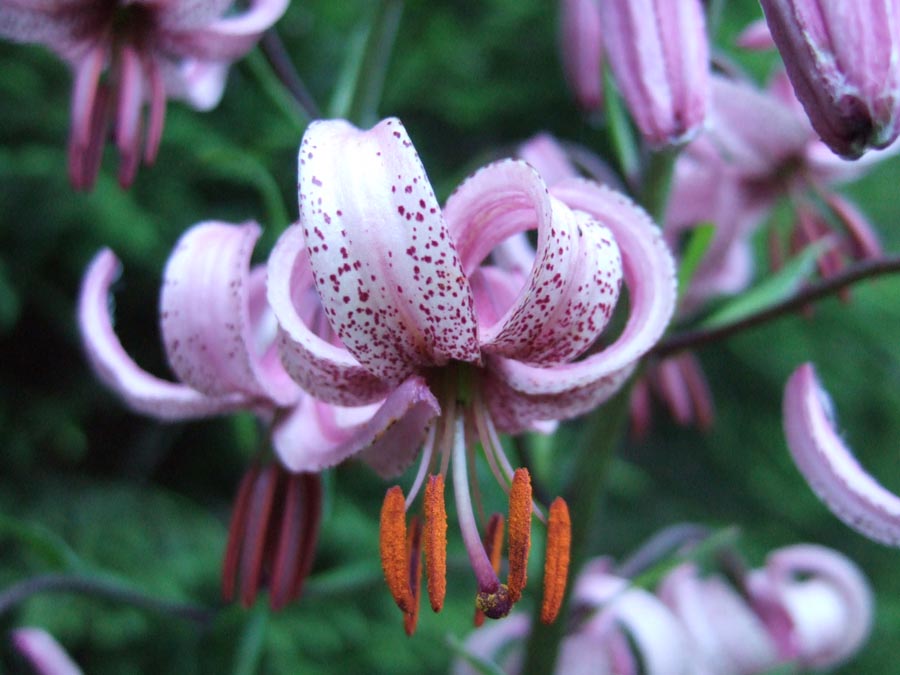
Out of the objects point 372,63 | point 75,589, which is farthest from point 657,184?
point 75,589

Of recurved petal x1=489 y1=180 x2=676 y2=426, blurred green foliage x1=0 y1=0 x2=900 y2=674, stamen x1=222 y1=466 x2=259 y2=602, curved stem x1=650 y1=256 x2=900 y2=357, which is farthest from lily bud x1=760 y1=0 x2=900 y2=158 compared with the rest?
blurred green foliage x1=0 y1=0 x2=900 y2=674

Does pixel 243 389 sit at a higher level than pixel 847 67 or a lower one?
lower

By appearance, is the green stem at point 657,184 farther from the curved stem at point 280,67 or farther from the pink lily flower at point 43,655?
the pink lily flower at point 43,655

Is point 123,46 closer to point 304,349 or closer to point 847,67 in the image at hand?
point 304,349

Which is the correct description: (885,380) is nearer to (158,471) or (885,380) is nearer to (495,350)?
(158,471)

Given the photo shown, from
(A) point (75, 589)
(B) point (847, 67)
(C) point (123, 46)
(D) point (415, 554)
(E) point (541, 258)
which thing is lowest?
(A) point (75, 589)

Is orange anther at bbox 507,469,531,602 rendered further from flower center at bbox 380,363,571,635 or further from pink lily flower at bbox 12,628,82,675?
pink lily flower at bbox 12,628,82,675
